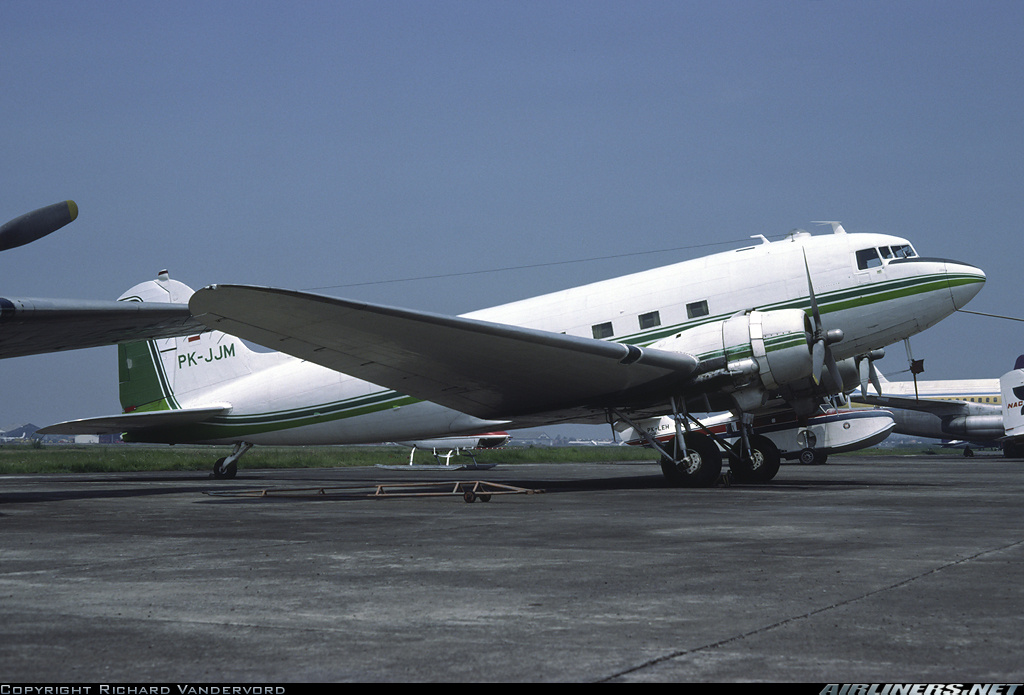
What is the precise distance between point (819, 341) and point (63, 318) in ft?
44.1

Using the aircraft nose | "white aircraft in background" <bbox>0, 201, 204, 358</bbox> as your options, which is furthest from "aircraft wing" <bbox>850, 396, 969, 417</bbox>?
"white aircraft in background" <bbox>0, 201, 204, 358</bbox>

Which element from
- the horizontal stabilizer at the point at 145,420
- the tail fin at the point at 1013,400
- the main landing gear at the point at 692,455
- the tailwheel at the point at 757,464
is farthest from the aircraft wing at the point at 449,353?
the tail fin at the point at 1013,400

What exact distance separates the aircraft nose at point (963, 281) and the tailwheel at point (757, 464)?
16.0 ft

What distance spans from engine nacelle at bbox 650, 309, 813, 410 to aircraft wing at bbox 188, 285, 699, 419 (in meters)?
0.56

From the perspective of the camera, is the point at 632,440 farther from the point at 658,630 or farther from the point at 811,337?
the point at 658,630

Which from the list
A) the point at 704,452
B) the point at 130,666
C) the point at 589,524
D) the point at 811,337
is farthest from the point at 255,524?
the point at 811,337

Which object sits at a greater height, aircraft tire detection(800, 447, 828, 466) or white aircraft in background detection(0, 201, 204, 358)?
white aircraft in background detection(0, 201, 204, 358)

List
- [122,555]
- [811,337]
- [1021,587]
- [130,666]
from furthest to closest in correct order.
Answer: [811,337]
[122,555]
[1021,587]
[130,666]

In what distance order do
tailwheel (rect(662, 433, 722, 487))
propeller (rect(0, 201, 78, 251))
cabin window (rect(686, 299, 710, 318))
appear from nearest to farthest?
1. propeller (rect(0, 201, 78, 251))
2. tailwheel (rect(662, 433, 722, 487))
3. cabin window (rect(686, 299, 710, 318))

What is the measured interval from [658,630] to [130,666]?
2511mm

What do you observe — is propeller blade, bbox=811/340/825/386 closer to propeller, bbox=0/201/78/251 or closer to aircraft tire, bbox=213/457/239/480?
propeller, bbox=0/201/78/251

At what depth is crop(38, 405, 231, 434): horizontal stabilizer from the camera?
2295 cm

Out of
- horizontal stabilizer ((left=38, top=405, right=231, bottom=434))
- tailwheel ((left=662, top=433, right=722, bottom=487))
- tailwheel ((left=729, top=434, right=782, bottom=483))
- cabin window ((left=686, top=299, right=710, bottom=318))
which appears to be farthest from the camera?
horizontal stabilizer ((left=38, top=405, right=231, bottom=434))

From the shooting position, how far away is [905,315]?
17.8m
